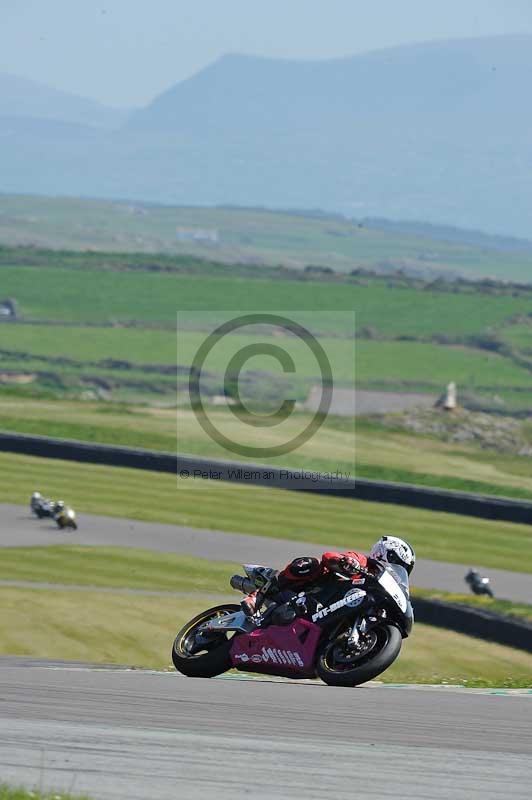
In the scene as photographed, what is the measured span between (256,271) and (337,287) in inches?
1042

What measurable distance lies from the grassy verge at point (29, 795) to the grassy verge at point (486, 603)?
1880cm

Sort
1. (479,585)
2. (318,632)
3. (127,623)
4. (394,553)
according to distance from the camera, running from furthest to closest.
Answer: (479,585) < (127,623) < (394,553) < (318,632)

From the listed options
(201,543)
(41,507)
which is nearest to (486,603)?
(201,543)

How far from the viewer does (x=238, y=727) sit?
9.09 metres

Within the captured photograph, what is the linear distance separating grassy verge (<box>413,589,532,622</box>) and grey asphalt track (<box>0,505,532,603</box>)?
3103 mm

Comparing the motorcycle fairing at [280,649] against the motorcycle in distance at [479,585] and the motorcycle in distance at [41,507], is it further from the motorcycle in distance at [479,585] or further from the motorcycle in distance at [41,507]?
the motorcycle in distance at [41,507]

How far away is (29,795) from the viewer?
7141 mm

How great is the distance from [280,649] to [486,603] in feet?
49.8

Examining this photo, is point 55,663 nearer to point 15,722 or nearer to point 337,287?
point 15,722

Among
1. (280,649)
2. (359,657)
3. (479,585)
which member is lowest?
(479,585)

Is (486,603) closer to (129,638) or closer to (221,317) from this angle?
(129,638)

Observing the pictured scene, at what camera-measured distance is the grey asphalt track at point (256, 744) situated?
24.5ft

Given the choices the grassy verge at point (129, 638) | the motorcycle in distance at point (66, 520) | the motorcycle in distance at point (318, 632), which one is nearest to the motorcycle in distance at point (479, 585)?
the grassy verge at point (129, 638)

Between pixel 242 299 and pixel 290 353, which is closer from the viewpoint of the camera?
pixel 290 353
